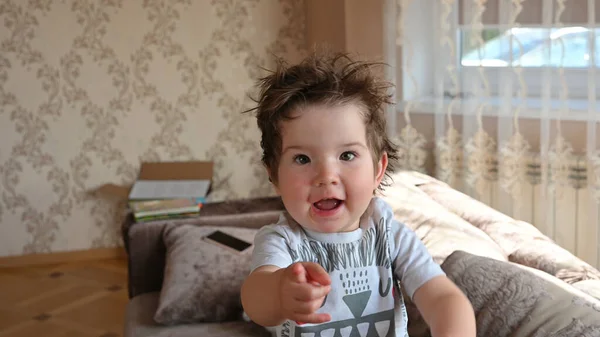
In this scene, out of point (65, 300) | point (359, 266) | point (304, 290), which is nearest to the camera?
point (304, 290)

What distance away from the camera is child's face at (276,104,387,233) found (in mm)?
1106

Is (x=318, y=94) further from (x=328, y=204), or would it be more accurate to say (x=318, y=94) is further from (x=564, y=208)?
(x=564, y=208)

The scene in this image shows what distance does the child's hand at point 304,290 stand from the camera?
3.08 feet

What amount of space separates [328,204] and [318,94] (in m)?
0.17

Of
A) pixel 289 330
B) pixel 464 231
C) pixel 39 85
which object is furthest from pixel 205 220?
pixel 39 85

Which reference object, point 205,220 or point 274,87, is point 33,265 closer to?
point 205,220

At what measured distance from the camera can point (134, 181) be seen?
13.7 ft

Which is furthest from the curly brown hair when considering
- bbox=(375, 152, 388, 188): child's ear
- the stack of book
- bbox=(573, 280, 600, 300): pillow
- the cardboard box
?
the cardboard box

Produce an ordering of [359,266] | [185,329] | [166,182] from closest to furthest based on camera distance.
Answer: [359,266]
[185,329]
[166,182]

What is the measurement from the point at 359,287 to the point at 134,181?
316 cm

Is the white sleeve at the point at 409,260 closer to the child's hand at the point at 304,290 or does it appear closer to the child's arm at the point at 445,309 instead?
the child's arm at the point at 445,309

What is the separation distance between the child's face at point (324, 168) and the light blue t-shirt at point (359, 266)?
2.5 inches

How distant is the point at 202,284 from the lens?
2.21 m

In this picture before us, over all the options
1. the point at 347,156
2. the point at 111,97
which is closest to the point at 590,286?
the point at 347,156
